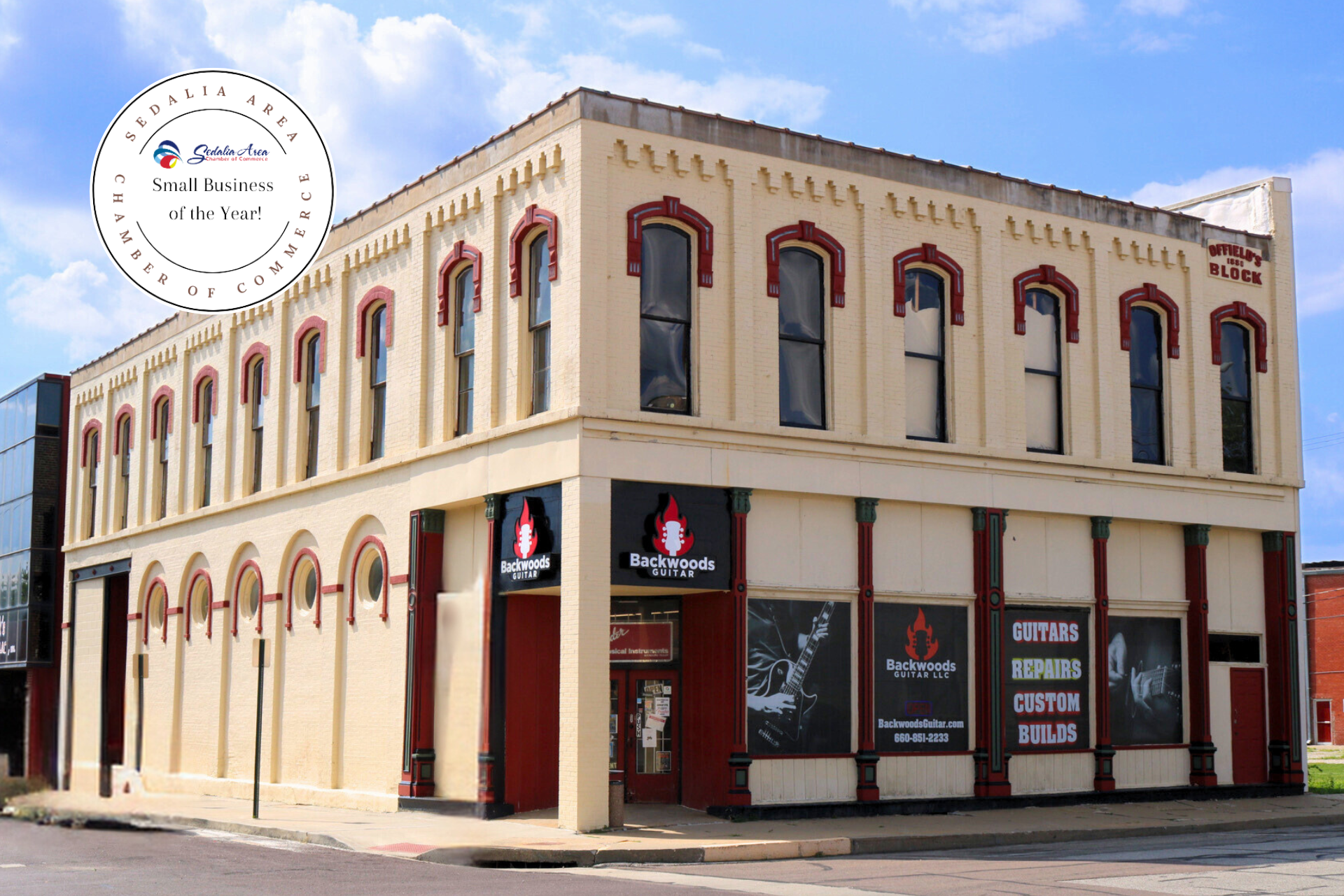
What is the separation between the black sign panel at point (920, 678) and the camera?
23.0m

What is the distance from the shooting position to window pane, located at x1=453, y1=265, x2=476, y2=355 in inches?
957

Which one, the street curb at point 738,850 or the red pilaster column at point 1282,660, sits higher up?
the red pilaster column at point 1282,660

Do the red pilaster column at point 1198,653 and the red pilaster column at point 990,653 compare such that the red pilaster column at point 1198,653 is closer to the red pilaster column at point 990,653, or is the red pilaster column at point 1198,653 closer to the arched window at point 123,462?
the red pilaster column at point 990,653

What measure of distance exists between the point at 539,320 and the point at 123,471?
20.7 metres

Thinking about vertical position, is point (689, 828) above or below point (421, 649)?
below

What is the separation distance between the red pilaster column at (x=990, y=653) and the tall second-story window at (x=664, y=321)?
574 cm

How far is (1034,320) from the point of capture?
25781 millimetres

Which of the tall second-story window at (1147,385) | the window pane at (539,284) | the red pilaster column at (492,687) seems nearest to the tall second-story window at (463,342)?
the window pane at (539,284)

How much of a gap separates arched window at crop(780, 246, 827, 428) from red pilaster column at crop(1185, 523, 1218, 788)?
8146mm

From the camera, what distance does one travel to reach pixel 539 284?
22.5m

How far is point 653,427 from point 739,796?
5383 millimetres

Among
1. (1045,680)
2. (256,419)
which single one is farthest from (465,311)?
(1045,680)

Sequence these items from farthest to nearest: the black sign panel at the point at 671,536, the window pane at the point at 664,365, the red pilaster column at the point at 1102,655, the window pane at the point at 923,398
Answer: the red pilaster column at the point at 1102,655 → the window pane at the point at 923,398 → the window pane at the point at 664,365 → the black sign panel at the point at 671,536

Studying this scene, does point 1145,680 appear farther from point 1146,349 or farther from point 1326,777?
point 1326,777
